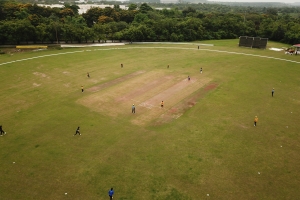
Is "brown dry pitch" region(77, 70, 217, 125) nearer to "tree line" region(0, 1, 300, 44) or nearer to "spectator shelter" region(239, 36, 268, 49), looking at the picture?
"spectator shelter" region(239, 36, 268, 49)

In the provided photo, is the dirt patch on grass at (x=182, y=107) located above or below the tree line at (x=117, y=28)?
below

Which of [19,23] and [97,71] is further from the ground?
[19,23]

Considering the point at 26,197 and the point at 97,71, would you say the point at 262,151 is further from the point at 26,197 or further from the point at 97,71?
Answer: the point at 97,71

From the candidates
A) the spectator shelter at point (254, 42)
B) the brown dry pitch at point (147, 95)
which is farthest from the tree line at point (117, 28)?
the brown dry pitch at point (147, 95)

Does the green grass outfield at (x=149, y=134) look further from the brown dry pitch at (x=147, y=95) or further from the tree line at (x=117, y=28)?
the tree line at (x=117, y=28)

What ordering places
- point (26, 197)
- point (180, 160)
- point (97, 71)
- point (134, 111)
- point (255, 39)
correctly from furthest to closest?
point (255, 39) < point (97, 71) < point (134, 111) < point (180, 160) < point (26, 197)

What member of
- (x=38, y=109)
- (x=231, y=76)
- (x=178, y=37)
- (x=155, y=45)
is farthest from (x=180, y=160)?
(x=178, y=37)
